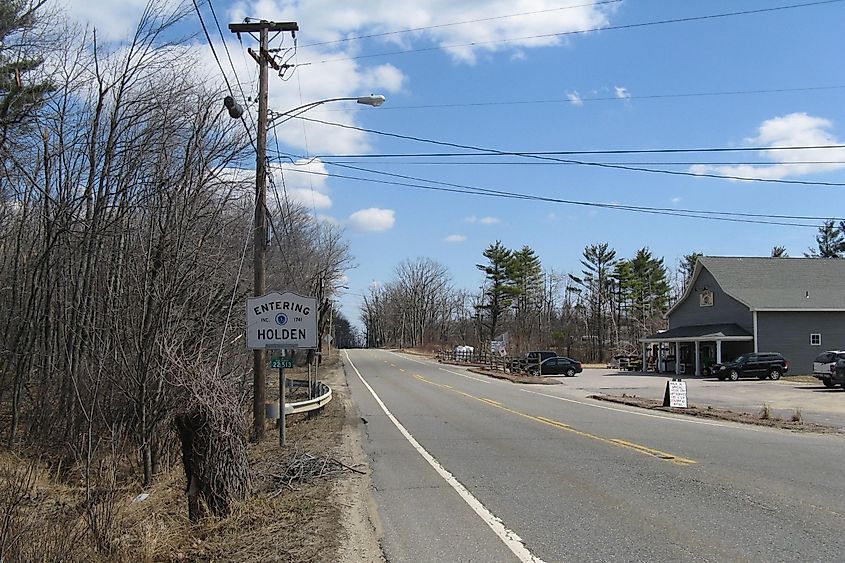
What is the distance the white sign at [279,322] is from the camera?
46.9ft

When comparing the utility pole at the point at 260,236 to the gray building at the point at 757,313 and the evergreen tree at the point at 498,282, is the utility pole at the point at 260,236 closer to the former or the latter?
the gray building at the point at 757,313

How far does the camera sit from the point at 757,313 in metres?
48.1

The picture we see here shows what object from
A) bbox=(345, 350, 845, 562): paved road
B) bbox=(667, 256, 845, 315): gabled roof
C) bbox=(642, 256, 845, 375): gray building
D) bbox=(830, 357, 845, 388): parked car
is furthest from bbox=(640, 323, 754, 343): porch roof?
bbox=(345, 350, 845, 562): paved road

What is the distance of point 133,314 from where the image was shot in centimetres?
1215

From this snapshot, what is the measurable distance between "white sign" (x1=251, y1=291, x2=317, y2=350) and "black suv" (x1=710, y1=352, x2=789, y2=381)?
36149mm

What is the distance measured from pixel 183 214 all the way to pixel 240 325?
4.18 m

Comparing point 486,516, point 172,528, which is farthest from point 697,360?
point 172,528

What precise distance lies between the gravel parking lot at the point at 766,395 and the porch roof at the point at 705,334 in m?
3.74

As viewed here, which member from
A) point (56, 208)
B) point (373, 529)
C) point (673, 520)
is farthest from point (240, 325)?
point (673, 520)

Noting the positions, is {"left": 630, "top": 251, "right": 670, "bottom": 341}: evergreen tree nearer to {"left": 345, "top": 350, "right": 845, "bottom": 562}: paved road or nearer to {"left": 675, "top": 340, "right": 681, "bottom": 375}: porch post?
{"left": 675, "top": 340, "right": 681, "bottom": 375}: porch post

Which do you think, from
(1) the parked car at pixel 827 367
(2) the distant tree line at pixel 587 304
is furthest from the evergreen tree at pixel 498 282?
(1) the parked car at pixel 827 367

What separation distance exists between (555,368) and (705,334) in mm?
9948

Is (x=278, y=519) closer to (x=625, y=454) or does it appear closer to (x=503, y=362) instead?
(x=625, y=454)

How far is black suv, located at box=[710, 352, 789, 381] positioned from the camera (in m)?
44.3
